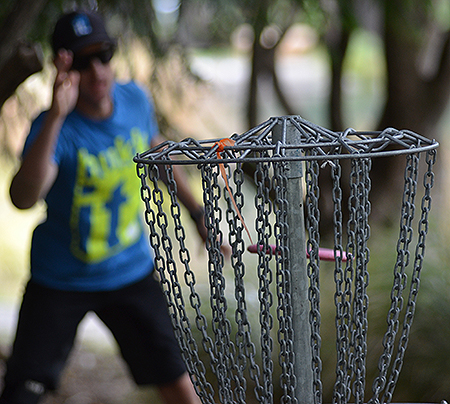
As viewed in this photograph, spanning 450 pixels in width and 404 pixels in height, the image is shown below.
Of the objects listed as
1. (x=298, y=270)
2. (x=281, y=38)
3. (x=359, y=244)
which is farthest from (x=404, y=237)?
(x=281, y=38)

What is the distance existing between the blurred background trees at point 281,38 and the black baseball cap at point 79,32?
28 cm

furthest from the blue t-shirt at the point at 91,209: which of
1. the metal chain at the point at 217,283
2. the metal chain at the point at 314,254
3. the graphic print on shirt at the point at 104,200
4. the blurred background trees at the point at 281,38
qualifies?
the metal chain at the point at 314,254

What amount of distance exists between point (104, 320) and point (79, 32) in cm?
108

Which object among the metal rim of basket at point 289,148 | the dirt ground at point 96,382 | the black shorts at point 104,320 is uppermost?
the metal rim of basket at point 289,148

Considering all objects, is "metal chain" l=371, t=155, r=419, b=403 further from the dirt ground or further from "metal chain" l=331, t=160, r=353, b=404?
the dirt ground

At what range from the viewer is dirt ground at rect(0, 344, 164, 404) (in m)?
3.48

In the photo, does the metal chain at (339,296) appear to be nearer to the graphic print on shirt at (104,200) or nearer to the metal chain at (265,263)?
the metal chain at (265,263)

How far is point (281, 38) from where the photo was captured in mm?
4355

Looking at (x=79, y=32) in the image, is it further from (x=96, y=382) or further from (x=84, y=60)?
(x=96, y=382)

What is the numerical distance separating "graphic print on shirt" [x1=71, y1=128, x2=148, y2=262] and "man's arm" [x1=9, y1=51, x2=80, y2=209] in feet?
0.50

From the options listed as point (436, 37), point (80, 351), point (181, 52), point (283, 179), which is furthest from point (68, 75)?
point (436, 37)

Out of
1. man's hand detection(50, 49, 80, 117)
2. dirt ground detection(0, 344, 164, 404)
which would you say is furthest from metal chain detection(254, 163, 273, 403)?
dirt ground detection(0, 344, 164, 404)

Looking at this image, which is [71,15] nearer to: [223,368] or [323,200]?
[223,368]

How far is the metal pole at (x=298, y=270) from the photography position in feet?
4.06
